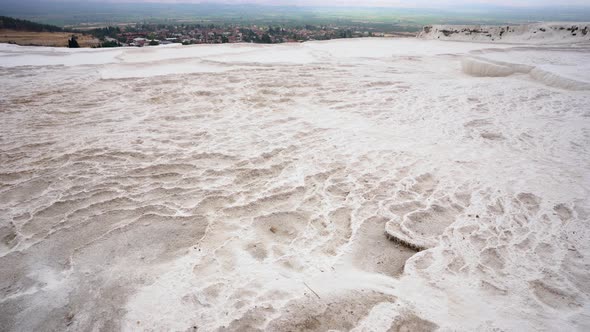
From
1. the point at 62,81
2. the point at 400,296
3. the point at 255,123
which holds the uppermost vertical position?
the point at 62,81

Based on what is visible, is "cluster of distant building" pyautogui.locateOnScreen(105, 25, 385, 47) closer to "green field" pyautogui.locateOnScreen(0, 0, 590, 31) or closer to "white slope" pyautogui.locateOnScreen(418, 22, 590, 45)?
"white slope" pyautogui.locateOnScreen(418, 22, 590, 45)

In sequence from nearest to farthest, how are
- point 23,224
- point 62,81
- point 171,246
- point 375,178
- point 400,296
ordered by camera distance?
1. point 400,296
2. point 171,246
3. point 23,224
4. point 375,178
5. point 62,81

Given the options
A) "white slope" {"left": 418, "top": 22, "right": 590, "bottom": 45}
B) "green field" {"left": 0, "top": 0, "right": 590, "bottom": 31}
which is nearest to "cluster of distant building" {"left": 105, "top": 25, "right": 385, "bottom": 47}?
"white slope" {"left": 418, "top": 22, "right": 590, "bottom": 45}

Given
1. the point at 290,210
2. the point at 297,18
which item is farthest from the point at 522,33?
the point at 297,18

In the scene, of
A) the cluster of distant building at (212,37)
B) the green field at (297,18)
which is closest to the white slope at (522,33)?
the cluster of distant building at (212,37)

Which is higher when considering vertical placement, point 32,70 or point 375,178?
point 32,70

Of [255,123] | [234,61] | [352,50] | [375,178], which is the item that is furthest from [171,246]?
[352,50]

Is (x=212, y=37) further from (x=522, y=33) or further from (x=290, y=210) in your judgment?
(x=290, y=210)

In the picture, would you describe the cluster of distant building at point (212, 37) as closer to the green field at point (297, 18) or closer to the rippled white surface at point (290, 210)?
the rippled white surface at point (290, 210)

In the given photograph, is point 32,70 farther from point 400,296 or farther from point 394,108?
point 400,296
